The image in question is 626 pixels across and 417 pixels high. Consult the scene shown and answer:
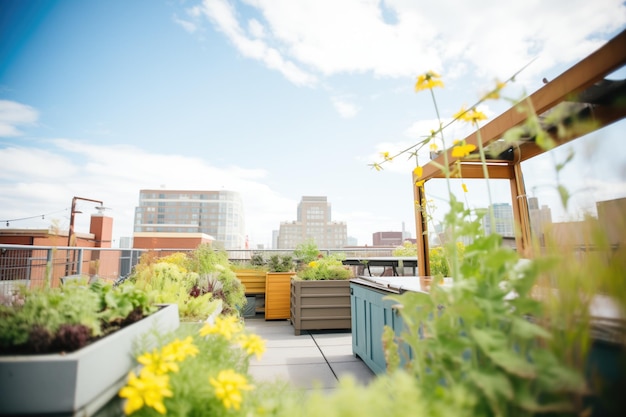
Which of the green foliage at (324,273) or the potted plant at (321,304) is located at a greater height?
the green foliage at (324,273)

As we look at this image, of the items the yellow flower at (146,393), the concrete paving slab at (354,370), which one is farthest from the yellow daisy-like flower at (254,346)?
the concrete paving slab at (354,370)

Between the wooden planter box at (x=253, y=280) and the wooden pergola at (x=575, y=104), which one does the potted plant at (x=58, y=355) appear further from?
the wooden planter box at (x=253, y=280)

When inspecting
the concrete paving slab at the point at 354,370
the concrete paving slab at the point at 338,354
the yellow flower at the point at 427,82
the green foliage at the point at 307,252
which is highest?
the yellow flower at the point at 427,82

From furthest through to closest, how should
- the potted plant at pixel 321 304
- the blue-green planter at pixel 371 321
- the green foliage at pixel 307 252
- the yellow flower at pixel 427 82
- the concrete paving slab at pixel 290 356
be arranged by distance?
the green foliage at pixel 307 252
the potted plant at pixel 321 304
the concrete paving slab at pixel 290 356
the blue-green planter at pixel 371 321
the yellow flower at pixel 427 82

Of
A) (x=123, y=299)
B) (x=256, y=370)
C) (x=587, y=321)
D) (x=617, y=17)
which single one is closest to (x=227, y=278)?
(x=256, y=370)

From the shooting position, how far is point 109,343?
102cm

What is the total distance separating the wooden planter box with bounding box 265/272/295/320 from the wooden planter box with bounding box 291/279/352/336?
100 centimetres

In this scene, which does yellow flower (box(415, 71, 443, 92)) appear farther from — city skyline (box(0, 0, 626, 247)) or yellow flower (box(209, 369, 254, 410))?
yellow flower (box(209, 369, 254, 410))

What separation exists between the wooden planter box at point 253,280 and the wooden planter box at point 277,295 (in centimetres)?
35

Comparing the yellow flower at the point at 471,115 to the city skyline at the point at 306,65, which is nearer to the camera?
the yellow flower at the point at 471,115

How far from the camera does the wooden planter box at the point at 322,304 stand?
174 inches

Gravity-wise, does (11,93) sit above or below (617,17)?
above

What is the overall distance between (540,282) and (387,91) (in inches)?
169

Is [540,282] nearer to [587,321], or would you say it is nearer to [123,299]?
[587,321]
